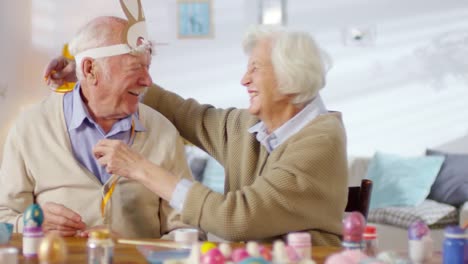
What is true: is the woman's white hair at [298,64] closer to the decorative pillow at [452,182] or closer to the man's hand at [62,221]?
the man's hand at [62,221]

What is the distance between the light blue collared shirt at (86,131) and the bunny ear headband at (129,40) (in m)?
0.13

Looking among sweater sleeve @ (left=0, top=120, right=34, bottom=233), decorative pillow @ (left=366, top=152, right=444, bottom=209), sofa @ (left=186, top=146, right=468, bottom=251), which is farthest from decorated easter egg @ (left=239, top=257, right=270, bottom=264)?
decorative pillow @ (left=366, top=152, right=444, bottom=209)

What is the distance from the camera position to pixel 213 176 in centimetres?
572

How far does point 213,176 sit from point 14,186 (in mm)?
3513

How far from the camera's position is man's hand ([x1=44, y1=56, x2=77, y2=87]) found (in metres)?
2.56

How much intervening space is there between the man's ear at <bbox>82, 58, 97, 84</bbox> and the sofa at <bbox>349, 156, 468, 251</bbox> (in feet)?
9.89

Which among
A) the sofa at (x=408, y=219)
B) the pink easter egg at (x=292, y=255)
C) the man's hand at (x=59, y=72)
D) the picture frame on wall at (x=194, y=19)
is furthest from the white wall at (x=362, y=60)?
the pink easter egg at (x=292, y=255)

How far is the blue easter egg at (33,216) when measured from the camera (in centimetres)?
166

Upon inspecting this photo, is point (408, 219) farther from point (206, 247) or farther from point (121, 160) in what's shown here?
point (206, 247)

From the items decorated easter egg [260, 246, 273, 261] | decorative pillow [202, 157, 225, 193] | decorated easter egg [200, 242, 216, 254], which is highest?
decorated easter egg [200, 242, 216, 254]

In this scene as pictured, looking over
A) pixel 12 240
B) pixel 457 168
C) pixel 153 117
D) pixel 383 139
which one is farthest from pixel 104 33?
pixel 383 139

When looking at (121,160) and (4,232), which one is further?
(121,160)

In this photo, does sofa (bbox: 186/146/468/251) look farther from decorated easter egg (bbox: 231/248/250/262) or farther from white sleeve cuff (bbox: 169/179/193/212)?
decorated easter egg (bbox: 231/248/250/262)

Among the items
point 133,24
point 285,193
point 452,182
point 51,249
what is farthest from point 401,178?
point 51,249
